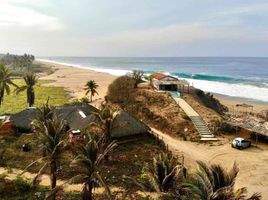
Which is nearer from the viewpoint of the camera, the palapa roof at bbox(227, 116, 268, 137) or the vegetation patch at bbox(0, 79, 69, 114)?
the palapa roof at bbox(227, 116, 268, 137)

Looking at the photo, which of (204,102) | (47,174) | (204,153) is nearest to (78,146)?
(47,174)

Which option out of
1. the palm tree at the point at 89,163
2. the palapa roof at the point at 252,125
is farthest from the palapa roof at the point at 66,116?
the palm tree at the point at 89,163

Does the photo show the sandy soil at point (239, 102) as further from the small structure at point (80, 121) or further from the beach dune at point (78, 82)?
the small structure at point (80, 121)

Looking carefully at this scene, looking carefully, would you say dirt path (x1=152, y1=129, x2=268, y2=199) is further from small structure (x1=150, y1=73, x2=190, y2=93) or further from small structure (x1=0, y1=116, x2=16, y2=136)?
small structure (x1=150, y1=73, x2=190, y2=93)

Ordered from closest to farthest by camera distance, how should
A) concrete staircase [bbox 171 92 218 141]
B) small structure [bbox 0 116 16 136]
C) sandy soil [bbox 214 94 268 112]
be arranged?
small structure [bbox 0 116 16 136] < concrete staircase [bbox 171 92 218 141] < sandy soil [bbox 214 94 268 112]

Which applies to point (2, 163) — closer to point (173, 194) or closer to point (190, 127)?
point (173, 194)

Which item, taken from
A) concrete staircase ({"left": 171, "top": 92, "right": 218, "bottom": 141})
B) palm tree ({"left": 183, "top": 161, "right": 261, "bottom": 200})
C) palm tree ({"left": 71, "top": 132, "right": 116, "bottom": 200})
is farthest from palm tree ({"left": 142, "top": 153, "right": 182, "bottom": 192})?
concrete staircase ({"left": 171, "top": 92, "right": 218, "bottom": 141})

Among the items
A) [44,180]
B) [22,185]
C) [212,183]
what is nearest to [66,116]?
[44,180]
